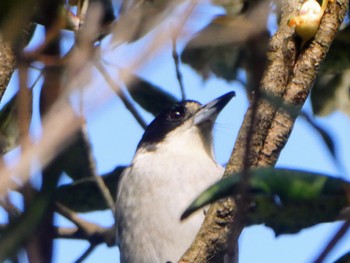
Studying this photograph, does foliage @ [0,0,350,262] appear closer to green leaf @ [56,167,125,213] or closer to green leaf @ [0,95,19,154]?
green leaf @ [0,95,19,154]

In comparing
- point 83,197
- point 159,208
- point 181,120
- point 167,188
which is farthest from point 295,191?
point 181,120

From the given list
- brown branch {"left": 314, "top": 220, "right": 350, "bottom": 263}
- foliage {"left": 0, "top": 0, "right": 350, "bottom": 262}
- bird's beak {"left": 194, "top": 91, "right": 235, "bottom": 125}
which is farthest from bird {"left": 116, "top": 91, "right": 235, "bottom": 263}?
brown branch {"left": 314, "top": 220, "right": 350, "bottom": 263}

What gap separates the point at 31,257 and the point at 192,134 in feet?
14.1

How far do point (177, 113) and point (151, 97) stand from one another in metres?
1.42

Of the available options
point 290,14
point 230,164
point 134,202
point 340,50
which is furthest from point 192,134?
point 230,164

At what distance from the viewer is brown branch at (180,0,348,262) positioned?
233 cm

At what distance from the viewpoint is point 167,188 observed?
188 inches

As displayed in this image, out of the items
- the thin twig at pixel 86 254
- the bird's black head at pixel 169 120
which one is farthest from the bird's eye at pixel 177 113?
the thin twig at pixel 86 254

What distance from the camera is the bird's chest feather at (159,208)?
459 centimetres

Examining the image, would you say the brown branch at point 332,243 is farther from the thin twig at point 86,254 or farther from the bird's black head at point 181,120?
the bird's black head at point 181,120

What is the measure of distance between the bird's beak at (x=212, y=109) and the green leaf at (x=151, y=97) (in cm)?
92

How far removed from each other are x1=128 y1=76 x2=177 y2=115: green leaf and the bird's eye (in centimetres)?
127

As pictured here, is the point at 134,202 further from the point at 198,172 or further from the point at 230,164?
the point at 230,164

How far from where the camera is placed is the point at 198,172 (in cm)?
488
